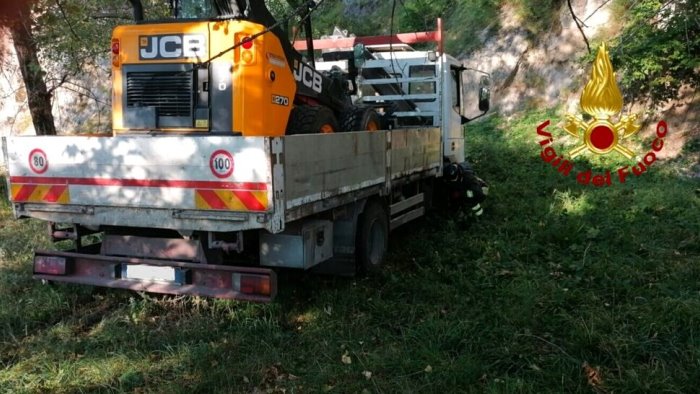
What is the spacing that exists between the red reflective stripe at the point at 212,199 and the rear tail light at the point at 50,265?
1.60 metres

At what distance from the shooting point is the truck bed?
421 cm

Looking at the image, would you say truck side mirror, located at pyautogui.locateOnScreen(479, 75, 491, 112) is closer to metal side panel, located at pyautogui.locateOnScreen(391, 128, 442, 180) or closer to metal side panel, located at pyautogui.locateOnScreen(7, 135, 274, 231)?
metal side panel, located at pyautogui.locateOnScreen(391, 128, 442, 180)

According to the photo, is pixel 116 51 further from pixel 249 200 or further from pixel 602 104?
pixel 602 104

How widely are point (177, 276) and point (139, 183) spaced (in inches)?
31.4

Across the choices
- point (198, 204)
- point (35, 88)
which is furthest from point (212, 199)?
point (35, 88)

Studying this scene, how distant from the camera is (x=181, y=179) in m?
4.41

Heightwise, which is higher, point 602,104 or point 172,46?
point 172,46

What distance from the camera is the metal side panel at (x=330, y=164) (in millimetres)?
4355

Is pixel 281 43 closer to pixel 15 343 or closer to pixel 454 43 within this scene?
pixel 15 343

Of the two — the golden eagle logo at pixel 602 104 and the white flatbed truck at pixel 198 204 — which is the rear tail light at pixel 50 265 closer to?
the white flatbed truck at pixel 198 204

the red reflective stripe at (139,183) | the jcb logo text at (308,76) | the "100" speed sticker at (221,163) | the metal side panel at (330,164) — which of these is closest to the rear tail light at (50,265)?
the red reflective stripe at (139,183)

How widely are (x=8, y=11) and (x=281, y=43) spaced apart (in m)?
3.85

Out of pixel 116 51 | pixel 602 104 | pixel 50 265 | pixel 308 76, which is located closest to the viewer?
pixel 602 104

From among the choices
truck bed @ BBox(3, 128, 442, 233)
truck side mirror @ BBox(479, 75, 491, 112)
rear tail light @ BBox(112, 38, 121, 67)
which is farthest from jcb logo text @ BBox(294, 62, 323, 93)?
truck side mirror @ BBox(479, 75, 491, 112)
